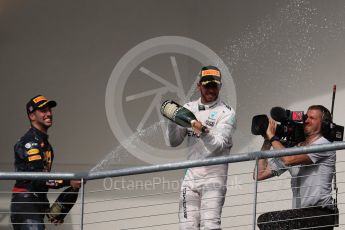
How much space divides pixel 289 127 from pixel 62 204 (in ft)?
4.61

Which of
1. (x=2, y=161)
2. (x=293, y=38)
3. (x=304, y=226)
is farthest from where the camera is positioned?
(x=2, y=161)

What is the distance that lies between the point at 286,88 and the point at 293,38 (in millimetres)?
379

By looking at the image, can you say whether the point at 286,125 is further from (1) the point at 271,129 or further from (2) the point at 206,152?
(2) the point at 206,152

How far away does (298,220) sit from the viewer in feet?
16.6

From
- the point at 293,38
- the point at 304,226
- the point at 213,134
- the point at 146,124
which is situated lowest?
the point at 304,226

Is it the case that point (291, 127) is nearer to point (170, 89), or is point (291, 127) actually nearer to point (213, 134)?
point (213, 134)

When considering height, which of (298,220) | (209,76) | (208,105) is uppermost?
(209,76)

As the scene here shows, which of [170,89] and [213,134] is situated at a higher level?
[170,89]

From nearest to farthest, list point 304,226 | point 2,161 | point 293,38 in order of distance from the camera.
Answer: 1. point 304,226
2. point 293,38
3. point 2,161

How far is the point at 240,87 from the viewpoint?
7613mm

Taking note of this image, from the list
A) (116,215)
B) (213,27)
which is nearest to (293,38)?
(213,27)

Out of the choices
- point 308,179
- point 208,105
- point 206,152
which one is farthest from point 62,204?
point 308,179

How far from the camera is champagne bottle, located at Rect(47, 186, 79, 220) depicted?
18.2 feet

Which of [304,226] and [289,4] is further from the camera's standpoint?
[289,4]
